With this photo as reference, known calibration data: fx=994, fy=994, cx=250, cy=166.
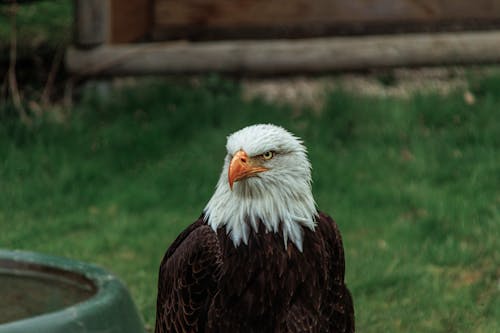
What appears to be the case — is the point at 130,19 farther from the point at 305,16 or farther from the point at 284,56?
the point at 305,16

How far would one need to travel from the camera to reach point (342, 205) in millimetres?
6410

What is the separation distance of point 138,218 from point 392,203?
1663mm

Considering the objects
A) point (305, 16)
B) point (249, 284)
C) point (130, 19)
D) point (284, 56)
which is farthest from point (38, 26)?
point (249, 284)

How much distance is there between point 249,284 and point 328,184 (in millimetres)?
3382

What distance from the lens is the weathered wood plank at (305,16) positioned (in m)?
9.15

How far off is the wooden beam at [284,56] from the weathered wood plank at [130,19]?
32 cm

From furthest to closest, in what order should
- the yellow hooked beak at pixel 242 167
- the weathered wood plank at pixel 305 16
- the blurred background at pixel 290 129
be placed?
the weathered wood plank at pixel 305 16
the blurred background at pixel 290 129
the yellow hooked beak at pixel 242 167

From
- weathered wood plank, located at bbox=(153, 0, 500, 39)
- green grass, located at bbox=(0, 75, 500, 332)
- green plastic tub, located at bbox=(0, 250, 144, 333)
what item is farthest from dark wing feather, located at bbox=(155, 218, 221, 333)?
weathered wood plank, located at bbox=(153, 0, 500, 39)

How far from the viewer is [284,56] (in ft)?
27.0

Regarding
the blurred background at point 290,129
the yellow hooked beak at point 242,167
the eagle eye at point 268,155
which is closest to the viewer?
the yellow hooked beak at point 242,167

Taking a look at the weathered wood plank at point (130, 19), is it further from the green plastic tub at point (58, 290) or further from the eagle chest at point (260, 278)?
the eagle chest at point (260, 278)

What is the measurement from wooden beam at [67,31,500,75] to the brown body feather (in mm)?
4815

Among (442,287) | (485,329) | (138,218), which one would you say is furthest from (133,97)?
(485,329)

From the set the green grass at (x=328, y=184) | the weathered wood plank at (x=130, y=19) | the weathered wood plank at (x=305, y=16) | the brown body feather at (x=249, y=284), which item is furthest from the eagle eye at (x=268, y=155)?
the weathered wood plank at (x=305, y=16)
